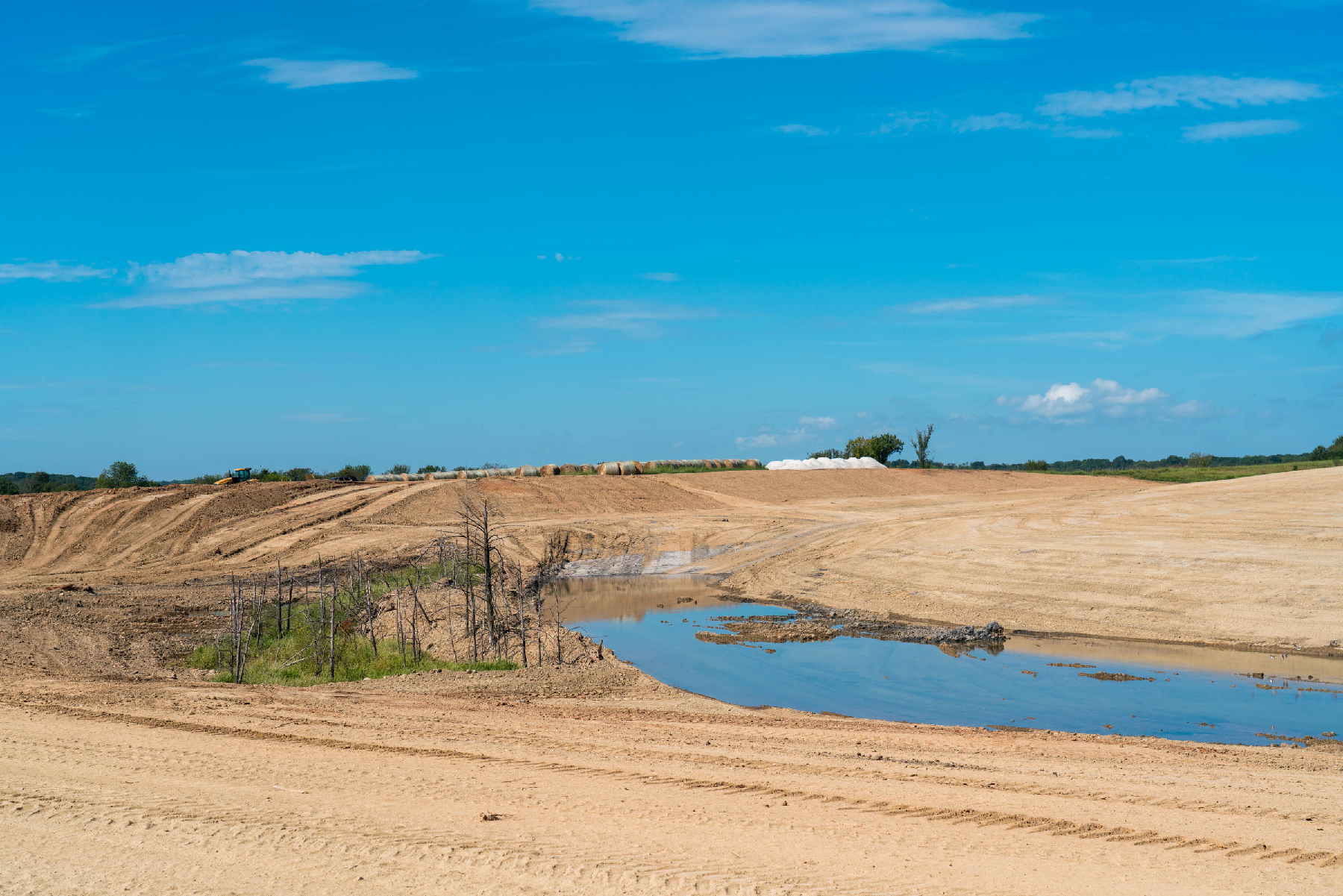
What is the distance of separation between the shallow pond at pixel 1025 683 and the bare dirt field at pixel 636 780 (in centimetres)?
148

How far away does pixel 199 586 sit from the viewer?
31.8 m

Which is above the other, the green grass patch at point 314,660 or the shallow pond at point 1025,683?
the green grass patch at point 314,660

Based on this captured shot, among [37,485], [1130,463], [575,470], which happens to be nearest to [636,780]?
[575,470]

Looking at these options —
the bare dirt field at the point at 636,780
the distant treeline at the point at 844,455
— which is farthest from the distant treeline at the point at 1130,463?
the bare dirt field at the point at 636,780

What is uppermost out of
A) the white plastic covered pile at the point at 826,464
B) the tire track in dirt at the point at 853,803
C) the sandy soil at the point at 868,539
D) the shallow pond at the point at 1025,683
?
the white plastic covered pile at the point at 826,464

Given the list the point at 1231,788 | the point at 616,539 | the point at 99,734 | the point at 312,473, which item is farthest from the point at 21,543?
the point at 1231,788

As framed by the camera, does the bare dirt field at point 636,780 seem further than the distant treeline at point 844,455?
No

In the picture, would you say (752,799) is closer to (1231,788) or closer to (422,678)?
(1231,788)

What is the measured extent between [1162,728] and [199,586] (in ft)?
94.6

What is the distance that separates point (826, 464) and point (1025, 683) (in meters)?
54.3

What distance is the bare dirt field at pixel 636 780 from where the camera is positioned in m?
7.50

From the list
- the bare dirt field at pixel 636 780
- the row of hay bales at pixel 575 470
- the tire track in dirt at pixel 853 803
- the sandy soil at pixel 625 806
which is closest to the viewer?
the sandy soil at pixel 625 806

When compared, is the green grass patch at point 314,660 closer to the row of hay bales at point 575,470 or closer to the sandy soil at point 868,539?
the sandy soil at point 868,539

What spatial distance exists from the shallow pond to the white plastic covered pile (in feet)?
153
